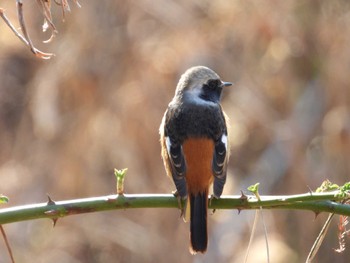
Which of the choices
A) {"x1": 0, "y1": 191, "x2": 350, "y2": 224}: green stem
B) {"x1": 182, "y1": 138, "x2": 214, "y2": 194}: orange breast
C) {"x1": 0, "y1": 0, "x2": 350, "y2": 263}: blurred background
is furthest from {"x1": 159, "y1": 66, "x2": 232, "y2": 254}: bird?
{"x1": 0, "y1": 0, "x2": 350, "y2": 263}: blurred background

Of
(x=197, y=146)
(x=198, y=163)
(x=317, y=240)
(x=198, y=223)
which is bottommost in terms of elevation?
(x=317, y=240)

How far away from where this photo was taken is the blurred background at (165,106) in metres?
7.73

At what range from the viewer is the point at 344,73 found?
770cm

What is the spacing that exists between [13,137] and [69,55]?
151 centimetres

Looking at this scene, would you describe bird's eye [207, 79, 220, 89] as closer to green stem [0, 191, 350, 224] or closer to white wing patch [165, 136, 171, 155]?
white wing patch [165, 136, 171, 155]

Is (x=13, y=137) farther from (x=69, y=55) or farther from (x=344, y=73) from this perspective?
(x=344, y=73)

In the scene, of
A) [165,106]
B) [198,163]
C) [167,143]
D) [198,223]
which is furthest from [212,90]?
[165,106]

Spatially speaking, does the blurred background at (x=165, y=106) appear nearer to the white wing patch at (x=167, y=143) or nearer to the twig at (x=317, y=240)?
the white wing patch at (x=167, y=143)

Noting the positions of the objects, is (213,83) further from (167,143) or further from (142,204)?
(142,204)

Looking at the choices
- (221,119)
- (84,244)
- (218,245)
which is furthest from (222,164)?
(84,244)

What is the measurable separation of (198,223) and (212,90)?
1.52 m

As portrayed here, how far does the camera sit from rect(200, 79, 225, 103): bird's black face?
5.30 m

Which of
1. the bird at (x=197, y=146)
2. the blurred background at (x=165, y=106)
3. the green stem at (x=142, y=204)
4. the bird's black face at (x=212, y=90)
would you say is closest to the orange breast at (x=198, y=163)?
the bird at (x=197, y=146)

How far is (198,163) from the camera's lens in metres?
4.50
